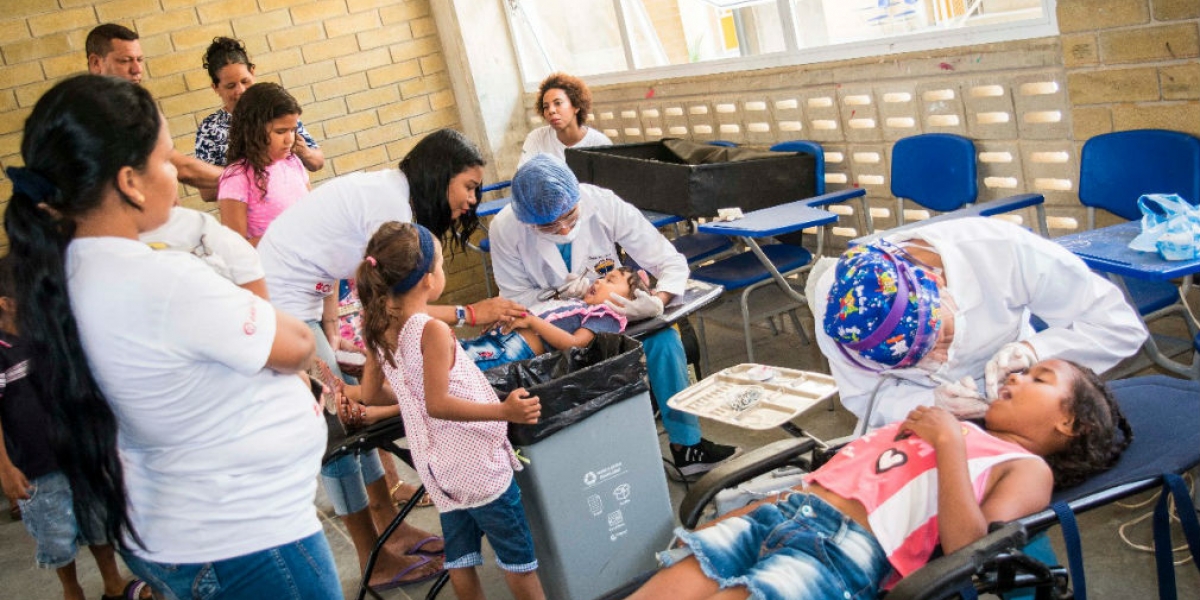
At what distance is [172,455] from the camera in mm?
1721

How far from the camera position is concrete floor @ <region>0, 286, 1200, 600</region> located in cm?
277

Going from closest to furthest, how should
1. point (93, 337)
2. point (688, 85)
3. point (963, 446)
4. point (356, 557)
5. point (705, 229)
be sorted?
point (93, 337), point (963, 446), point (356, 557), point (705, 229), point (688, 85)

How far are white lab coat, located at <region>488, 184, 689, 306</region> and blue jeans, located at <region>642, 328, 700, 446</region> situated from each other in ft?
0.81

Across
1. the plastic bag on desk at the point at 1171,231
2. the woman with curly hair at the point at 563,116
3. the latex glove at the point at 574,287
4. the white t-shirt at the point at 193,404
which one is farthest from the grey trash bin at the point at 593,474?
the woman with curly hair at the point at 563,116

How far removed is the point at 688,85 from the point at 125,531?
15.8 feet

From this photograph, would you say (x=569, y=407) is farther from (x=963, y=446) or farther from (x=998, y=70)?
(x=998, y=70)

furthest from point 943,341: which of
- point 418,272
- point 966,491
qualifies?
point 418,272

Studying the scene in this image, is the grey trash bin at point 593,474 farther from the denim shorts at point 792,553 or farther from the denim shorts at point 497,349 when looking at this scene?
the denim shorts at point 792,553

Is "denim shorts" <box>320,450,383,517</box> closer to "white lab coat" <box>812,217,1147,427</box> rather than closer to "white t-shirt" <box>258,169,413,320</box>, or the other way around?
"white t-shirt" <box>258,169,413,320</box>

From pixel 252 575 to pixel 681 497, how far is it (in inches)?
88.7

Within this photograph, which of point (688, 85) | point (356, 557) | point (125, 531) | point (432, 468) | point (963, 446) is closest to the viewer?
point (125, 531)

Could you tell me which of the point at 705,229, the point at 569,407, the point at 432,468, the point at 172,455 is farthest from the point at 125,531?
the point at 705,229

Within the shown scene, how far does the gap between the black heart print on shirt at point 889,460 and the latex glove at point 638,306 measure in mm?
1259

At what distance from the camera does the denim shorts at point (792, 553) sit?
6.83 ft
